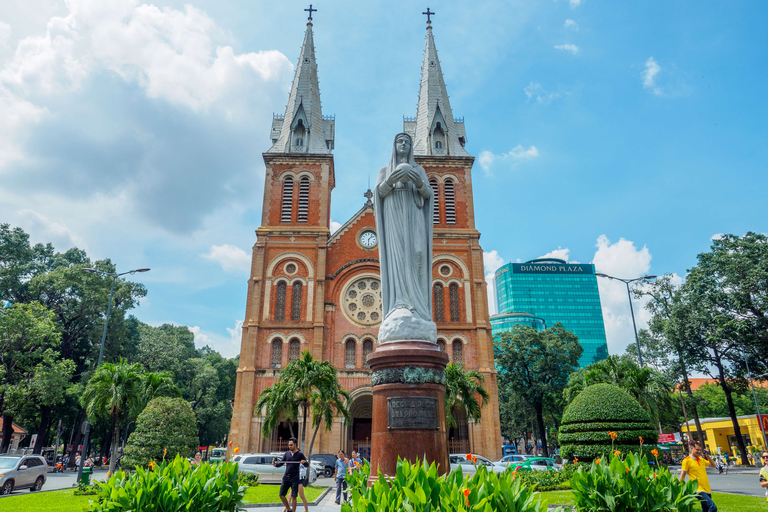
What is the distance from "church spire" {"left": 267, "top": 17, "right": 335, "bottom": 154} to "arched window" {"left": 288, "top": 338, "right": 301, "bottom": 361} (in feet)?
43.4

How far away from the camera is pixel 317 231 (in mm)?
32531

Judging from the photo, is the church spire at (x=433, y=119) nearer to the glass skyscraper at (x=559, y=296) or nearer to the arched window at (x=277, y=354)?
the arched window at (x=277, y=354)

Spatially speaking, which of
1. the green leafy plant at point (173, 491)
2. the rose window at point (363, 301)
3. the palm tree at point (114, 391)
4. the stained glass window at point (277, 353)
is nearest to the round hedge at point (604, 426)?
the green leafy plant at point (173, 491)

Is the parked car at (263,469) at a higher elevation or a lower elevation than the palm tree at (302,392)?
lower

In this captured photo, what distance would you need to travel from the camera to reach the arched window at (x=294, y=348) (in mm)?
29578

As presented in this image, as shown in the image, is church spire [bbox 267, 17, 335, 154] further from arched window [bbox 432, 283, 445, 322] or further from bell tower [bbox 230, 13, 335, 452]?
arched window [bbox 432, 283, 445, 322]

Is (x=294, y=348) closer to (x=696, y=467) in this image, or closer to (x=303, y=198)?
(x=303, y=198)

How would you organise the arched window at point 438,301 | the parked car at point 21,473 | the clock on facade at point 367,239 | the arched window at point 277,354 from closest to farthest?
the parked car at point 21,473, the arched window at point 277,354, the arched window at point 438,301, the clock on facade at point 367,239

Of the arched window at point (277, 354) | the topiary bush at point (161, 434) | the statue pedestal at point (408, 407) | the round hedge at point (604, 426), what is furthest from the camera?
the arched window at point (277, 354)

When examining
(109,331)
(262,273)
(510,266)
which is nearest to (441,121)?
(262,273)

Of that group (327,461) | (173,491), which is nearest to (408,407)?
(173,491)

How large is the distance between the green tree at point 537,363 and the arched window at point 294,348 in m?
14.4

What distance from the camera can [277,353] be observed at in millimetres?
29766

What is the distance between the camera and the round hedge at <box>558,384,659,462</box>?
1000 cm
